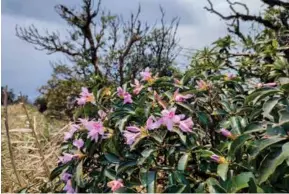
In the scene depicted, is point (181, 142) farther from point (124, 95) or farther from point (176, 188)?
point (124, 95)

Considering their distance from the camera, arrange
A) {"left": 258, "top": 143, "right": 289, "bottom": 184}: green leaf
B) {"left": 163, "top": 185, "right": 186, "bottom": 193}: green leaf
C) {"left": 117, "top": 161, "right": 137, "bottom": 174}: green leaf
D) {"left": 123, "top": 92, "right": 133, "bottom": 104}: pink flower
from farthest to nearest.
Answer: {"left": 123, "top": 92, "right": 133, "bottom": 104}: pink flower → {"left": 117, "top": 161, "right": 137, "bottom": 174}: green leaf → {"left": 163, "top": 185, "right": 186, "bottom": 193}: green leaf → {"left": 258, "top": 143, "right": 289, "bottom": 184}: green leaf

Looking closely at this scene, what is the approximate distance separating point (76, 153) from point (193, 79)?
555 mm

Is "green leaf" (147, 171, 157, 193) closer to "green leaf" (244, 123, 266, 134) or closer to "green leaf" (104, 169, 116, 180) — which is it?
"green leaf" (104, 169, 116, 180)

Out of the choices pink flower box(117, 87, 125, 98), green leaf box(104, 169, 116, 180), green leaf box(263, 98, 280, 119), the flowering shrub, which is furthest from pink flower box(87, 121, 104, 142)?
green leaf box(263, 98, 280, 119)

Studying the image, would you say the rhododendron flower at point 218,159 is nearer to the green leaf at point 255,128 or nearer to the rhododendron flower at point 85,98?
the green leaf at point 255,128

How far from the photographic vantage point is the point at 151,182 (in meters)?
1.16

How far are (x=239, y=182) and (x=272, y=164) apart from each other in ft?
0.29

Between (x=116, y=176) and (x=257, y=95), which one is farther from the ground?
(x=257, y=95)

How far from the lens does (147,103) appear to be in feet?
4.63

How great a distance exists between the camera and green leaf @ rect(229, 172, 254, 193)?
104cm

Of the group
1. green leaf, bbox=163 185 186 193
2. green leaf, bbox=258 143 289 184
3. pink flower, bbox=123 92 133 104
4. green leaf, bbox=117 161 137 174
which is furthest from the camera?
pink flower, bbox=123 92 133 104

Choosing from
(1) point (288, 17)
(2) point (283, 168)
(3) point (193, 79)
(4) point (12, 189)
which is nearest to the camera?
(2) point (283, 168)

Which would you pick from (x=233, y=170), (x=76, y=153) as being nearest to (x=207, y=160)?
(x=233, y=170)

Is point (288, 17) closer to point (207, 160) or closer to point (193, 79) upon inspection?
point (193, 79)
